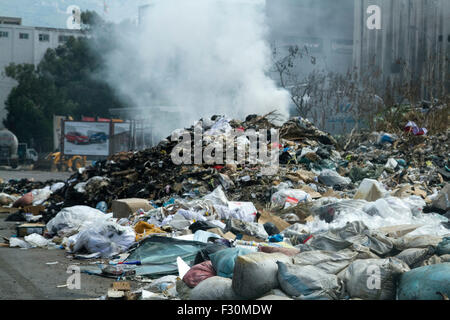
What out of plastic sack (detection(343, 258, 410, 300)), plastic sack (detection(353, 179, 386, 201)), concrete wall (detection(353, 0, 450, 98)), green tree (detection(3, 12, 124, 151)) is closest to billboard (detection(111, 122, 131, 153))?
green tree (detection(3, 12, 124, 151))

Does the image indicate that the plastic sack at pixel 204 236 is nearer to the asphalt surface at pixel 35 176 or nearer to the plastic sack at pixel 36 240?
the plastic sack at pixel 36 240

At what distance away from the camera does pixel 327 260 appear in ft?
12.6

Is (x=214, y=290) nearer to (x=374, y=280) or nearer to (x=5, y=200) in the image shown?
(x=374, y=280)

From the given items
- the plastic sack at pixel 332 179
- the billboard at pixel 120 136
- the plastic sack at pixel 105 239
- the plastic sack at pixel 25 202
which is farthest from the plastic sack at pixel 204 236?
the billboard at pixel 120 136

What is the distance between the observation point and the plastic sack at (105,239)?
19.8ft

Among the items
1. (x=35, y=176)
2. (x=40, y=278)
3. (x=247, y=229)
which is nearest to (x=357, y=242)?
(x=247, y=229)

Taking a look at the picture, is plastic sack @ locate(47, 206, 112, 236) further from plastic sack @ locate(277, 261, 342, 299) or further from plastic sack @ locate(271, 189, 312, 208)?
plastic sack @ locate(277, 261, 342, 299)

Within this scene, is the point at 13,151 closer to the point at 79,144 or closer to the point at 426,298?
the point at 79,144

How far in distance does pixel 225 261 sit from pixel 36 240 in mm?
3701

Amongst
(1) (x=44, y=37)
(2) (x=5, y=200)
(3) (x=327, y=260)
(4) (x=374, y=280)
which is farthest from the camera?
(1) (x=44, y=37)

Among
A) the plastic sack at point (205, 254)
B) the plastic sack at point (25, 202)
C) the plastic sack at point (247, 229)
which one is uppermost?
the plastic sack at point (205, 254)

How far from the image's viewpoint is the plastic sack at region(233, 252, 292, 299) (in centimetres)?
349

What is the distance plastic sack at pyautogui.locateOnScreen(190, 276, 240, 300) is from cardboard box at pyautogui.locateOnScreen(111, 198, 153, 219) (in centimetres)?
430

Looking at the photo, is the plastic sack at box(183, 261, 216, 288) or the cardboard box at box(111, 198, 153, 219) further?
the cardboard box at box(111, 198, 153, 219)
